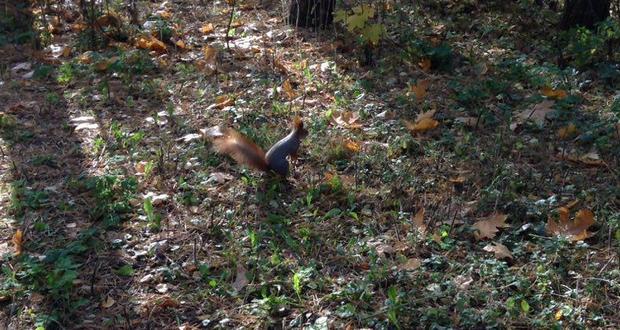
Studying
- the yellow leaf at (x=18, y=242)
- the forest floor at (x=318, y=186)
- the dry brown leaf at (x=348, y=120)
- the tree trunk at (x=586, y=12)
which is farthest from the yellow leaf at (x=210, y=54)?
the tree trunk at (x=586, y=12)

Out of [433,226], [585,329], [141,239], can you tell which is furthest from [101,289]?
[585,329]

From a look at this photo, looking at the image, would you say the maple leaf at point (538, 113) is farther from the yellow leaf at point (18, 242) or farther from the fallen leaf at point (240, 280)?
the yellow leaf at point (18, 242)

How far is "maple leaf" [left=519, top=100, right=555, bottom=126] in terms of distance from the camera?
16.5ft

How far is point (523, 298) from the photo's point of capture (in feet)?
11.1

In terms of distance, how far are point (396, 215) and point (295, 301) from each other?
2.98 feet

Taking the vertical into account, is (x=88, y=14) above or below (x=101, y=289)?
above

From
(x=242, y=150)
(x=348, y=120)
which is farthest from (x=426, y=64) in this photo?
(x=242, y=150)

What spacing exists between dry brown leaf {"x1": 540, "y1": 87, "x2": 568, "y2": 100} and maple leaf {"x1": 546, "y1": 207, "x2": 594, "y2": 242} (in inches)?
64.6

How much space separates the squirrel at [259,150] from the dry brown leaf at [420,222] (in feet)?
2.83

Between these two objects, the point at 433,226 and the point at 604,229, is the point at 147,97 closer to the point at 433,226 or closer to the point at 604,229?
the point at 433,226

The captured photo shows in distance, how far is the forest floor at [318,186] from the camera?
136 inches

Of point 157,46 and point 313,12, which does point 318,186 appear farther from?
point 313,12

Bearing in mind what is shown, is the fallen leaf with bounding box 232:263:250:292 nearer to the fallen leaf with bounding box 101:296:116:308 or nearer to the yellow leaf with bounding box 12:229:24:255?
the fallen leaf with bounding box 101:296:116:308

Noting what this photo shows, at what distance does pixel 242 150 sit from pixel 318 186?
19.6 inches
